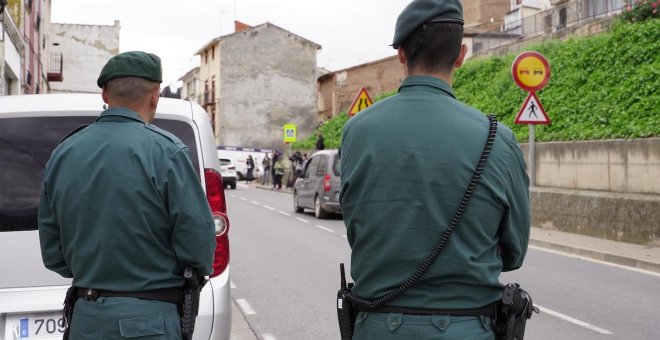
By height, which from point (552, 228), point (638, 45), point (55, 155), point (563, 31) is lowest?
point (552, 228)

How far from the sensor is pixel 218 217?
4582 mm

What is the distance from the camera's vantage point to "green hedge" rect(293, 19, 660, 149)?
15.8 metres


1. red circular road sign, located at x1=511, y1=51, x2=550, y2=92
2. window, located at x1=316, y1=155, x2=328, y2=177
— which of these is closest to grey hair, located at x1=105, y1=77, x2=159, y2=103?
red circular road sign, located at x1=511, y1=51, x2=550, y2=92

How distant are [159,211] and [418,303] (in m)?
1.12

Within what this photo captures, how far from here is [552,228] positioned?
615 inches

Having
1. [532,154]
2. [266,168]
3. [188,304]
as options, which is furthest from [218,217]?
[266,168]

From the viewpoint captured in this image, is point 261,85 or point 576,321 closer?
point 576,321

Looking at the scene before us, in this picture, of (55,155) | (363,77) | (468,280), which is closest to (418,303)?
(468,280)

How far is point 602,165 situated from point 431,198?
13446 millimetres

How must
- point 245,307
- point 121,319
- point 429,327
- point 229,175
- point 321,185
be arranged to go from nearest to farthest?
1. point 429,327
2. point 121,319
3. point 245,307
4. point 321,185
5. point 229,175

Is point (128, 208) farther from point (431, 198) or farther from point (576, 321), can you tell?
point (576, 321)

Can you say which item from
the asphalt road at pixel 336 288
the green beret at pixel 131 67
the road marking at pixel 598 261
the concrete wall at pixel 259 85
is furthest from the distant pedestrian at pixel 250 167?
the green beret at pixel 131 67

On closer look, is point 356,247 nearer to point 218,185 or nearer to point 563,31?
point 218,185

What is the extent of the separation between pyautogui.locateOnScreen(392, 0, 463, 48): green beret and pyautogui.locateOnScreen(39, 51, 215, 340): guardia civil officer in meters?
1.05
